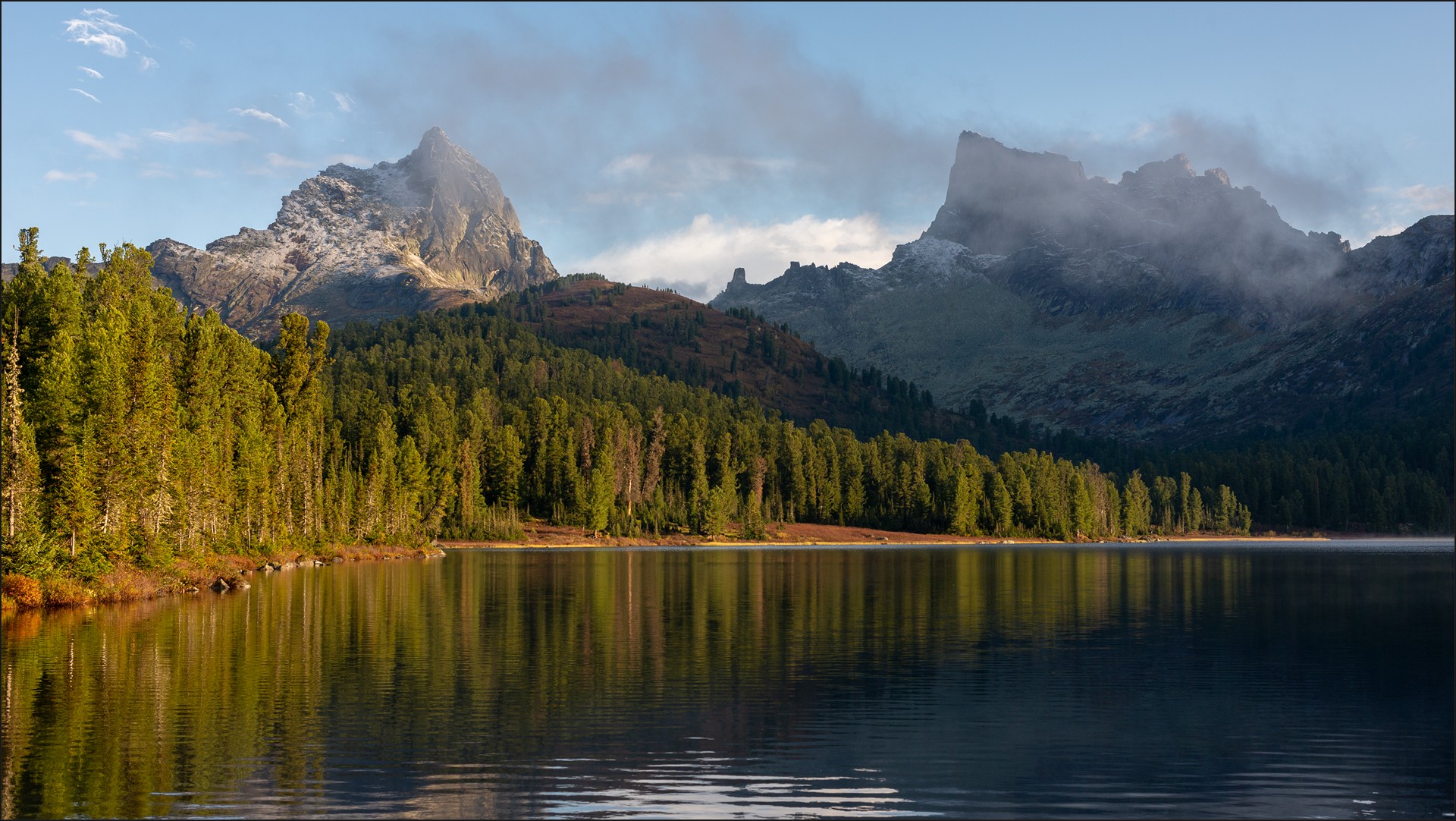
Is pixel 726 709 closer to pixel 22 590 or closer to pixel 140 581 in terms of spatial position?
pixel 22 590

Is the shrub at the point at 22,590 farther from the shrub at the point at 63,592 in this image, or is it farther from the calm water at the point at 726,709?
the calm water at the point at 726,709

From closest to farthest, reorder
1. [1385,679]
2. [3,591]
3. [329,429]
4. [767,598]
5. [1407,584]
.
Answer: [1385,679] → [3,591] → [767,598] → [1407,584] → [329,429]

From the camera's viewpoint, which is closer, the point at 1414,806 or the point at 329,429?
the point at 1414,806

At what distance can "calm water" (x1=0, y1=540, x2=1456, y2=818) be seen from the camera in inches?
1081

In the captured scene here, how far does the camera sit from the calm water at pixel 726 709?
27.5m

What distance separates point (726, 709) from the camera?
126 feet

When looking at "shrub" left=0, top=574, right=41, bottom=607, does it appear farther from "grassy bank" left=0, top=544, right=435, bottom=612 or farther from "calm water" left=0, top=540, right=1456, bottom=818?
"calm water" left=0, top=540, right=1456, bottom=818

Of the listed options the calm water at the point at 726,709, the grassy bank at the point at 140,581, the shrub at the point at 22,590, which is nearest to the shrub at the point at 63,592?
the grassy bank at the point at 140,581

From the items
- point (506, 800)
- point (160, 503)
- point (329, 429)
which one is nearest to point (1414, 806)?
point (506, 800)

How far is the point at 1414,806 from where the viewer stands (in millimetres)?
27141

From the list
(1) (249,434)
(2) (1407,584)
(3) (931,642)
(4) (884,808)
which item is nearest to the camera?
(4) (884,808)

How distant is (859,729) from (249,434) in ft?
321

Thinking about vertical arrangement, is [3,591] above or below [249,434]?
below

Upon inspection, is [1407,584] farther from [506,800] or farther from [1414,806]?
[506,800]
